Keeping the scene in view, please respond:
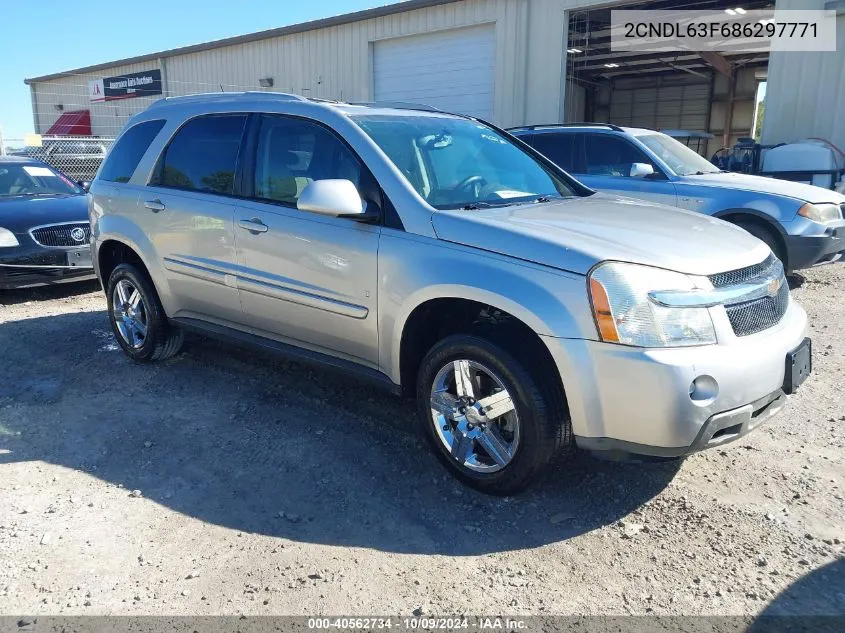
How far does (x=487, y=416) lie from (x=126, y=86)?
26.2m

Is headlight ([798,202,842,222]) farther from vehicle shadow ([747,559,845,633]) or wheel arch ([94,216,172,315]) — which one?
wheel arch ([94,216,172,315])

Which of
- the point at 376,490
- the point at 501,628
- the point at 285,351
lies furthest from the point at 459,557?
the point at 285,351

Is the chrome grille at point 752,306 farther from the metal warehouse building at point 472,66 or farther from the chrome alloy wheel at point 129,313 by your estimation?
the metal warehouse building at point 472,66

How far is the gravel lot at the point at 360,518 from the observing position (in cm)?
257

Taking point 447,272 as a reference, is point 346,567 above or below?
below

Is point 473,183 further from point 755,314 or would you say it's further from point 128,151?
point 128,151

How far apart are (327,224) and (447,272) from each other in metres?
0.86

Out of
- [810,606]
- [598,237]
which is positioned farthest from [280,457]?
[810,606]

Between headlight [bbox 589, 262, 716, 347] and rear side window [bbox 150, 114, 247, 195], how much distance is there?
253 cm

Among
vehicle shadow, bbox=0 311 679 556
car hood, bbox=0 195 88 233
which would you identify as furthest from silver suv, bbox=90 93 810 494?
car hood, bbox=0 195 88 233

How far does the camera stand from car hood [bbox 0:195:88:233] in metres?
7.23

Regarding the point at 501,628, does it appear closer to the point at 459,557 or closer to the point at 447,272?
the point at 459,557

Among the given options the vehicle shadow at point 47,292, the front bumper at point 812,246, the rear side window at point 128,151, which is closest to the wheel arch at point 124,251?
the rear side window at point 128,151

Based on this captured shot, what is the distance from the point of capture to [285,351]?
402cm
